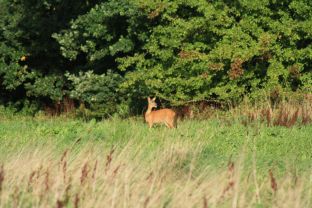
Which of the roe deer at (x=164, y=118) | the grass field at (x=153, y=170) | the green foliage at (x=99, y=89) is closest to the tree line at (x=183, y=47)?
the green foliage at (x=99, y=89)

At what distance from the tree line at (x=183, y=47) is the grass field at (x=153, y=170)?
17.8 feet

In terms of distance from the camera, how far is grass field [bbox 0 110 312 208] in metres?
6.28

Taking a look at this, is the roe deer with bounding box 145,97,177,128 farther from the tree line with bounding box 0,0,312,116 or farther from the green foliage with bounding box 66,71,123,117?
the green foliage with bounding box 66,71,123,117

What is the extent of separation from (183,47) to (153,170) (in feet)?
36.7

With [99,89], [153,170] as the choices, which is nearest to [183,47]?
[99,89]

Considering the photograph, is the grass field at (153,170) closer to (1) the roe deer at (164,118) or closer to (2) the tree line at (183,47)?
(1) the roe deer at (164,118)

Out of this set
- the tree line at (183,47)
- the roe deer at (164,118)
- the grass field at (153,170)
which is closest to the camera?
the grass field at (153,170)

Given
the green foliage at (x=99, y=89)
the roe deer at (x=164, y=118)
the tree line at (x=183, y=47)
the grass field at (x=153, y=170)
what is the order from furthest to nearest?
the green foliage at (x=99, y=89) < the tree line at (x=183, y=47) < the roe deer at (x=164, y=118) < the grass field at (x=153, y=170)

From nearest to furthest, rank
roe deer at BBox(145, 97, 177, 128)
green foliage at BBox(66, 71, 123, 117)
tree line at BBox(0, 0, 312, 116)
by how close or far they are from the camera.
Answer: roe deer at BBox(145, 97, 177, 128) → tree line at BBox(0, 0, 312, 116) → green foliage at BBox(66, 71, 123, 117)

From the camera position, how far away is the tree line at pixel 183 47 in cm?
1761

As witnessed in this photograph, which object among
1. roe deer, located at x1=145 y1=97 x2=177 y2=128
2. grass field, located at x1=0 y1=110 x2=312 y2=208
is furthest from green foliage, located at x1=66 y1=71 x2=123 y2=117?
grass field, located at x1=0 y1=110 x2=312 y2=208

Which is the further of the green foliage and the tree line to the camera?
the green foliage

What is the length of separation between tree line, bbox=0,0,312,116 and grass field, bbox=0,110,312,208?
5416 millimetres

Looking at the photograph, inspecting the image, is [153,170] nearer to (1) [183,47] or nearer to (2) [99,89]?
(1) [183,47]
